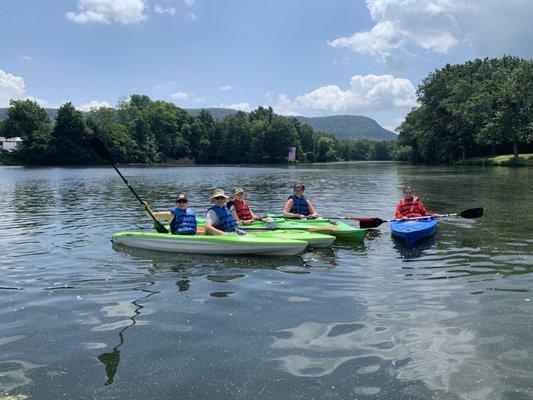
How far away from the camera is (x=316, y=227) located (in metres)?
12.6

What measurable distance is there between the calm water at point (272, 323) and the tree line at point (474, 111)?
53.4m

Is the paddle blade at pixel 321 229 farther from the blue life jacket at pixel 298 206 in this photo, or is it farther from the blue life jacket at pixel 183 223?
the blue life jacket at pixel 183 223

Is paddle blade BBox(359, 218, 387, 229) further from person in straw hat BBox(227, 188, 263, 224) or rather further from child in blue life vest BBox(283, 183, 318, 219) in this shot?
person in straw hat BBox(227, 188, 263, 224)

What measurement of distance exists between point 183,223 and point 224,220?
0.96 m

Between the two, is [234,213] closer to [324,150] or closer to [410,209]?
[410,209]

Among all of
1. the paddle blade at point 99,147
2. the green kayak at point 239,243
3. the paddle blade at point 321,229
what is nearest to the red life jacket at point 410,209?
the paddle blade at point 321,229

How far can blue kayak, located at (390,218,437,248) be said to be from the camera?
11.8m

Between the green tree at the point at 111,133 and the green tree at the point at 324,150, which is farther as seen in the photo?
the green tree at the point at 324,150

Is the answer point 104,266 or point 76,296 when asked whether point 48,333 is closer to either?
point 76,296

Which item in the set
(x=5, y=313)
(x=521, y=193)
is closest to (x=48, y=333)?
(x=5, y=313)

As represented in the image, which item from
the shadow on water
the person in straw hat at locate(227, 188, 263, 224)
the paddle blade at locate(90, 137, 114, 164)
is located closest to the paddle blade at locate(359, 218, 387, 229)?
the person in straw hat at locate(227, 188, 263, 224)

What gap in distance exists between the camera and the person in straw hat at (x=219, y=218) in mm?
11328

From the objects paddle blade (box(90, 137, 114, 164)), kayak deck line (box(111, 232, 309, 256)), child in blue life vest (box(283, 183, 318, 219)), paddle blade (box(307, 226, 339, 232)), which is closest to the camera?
kayak deck line (box(111, 232, 309, 256))

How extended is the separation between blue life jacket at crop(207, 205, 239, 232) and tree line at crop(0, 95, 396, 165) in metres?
88.0
